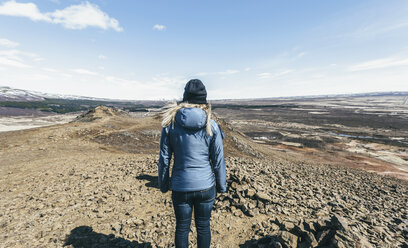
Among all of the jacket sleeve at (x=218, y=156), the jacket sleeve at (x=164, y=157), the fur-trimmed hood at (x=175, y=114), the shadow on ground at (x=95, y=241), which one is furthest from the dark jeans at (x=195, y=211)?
the shadow on ground at (x=95, y=241)

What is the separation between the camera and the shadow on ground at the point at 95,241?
3.99m

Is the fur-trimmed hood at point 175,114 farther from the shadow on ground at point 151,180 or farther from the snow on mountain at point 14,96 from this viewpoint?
the snow on mountain at point 14,96

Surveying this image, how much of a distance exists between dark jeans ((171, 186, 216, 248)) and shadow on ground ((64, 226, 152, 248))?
2050 millimetres

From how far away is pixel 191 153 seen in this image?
2281mm

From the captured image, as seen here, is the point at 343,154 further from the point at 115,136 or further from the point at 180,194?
the point at 180,194

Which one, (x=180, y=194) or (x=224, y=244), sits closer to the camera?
(x=180, y=194)

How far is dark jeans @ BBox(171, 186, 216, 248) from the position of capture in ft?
7.52

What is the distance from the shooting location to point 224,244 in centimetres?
411

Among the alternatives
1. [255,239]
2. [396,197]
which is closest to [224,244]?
[255,239]

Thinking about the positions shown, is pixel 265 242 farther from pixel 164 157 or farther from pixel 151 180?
pixel 151 180

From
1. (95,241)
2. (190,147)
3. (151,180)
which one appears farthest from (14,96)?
(190,147)

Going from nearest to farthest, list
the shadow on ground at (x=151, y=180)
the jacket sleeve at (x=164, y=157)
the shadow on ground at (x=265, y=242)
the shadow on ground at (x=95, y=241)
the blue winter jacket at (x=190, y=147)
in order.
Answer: the blue winter jacket at (x=190, y=147)
the jacket sleeve at (x=164, y=157)
the shadow on ground at (x=265, y=242)
the shadow on ground at (x=95, y=241)
the shadow on ground at (x=151, y=180)

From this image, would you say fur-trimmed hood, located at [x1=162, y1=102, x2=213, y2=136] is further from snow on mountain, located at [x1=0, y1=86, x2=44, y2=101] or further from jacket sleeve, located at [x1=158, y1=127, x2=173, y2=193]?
snow on mountain, located at [x1=0, y1=86, x2=44, y2=101]

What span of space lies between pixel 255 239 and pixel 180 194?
2780 mm
